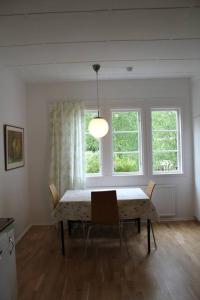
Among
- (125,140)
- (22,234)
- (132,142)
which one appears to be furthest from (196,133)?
(22,234)

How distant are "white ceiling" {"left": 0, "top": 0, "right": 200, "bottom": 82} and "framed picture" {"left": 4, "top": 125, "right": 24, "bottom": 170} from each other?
3.10ft

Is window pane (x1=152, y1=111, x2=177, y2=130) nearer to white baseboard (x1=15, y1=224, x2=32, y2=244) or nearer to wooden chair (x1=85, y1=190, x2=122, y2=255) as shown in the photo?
wooden chair (x1=85, y1=190, x2=122, y2=255)

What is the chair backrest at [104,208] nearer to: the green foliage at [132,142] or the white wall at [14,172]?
the white wall at [14,172]

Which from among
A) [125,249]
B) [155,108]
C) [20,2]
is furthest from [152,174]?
[20,2]

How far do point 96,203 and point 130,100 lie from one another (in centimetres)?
241

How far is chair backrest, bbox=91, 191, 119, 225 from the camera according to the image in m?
3.73

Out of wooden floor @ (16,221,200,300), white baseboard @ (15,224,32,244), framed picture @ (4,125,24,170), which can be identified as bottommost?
wooden floor @ (16,221,200,300)

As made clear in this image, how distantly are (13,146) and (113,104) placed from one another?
2039mm

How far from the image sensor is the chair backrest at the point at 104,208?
12.2ft

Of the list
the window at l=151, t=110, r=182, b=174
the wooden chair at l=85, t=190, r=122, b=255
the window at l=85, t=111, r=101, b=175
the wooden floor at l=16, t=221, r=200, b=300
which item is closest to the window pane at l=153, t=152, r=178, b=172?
the window at l=151, t=110, r=182, b=174

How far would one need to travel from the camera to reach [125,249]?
4094mm

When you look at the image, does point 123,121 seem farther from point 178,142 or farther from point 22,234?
point 22,234

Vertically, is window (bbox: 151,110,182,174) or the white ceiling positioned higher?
the white ceiling

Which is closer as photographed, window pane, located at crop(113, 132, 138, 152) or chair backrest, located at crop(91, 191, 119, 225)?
chair backrest, located at crop(91, 191, 119, 225)
